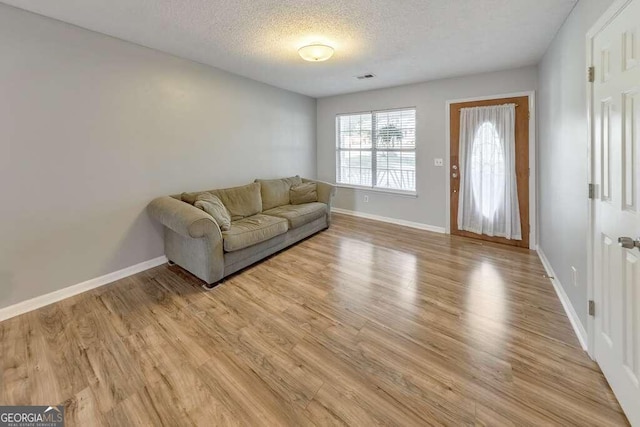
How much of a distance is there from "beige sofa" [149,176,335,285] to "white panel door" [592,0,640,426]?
285 cm

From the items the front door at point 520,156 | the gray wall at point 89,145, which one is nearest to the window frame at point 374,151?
the front door at point 520,156

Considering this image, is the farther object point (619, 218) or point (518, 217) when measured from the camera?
point (518, 217)

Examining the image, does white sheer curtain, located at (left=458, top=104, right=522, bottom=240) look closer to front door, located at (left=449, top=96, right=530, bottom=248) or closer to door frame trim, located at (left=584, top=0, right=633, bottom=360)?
front door, located at (left=449, top=96, right=530, bottom=248)

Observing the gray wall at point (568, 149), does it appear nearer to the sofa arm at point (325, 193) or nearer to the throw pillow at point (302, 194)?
the sofa arm at point (325, 193)

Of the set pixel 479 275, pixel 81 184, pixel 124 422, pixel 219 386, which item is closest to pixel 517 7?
pixel 479 275

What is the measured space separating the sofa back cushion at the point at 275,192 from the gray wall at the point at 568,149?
11.4ft

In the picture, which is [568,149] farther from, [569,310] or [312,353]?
[312,353]

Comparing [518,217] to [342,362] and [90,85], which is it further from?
[90,85]

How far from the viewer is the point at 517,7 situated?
7.56ft

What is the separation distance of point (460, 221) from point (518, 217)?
752mm

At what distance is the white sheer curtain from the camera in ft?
12.6

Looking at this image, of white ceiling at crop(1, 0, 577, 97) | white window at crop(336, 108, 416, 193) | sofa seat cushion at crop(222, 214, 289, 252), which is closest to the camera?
white ceiling at crop(1, 0, 577, 97)

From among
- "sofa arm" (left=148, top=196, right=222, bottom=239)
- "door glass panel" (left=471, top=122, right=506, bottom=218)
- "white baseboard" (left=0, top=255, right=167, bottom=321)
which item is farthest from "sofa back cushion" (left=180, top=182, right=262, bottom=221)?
"door glass panel" (left=471, top=122, right=506, bottom=218)

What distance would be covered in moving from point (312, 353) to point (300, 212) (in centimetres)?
241
